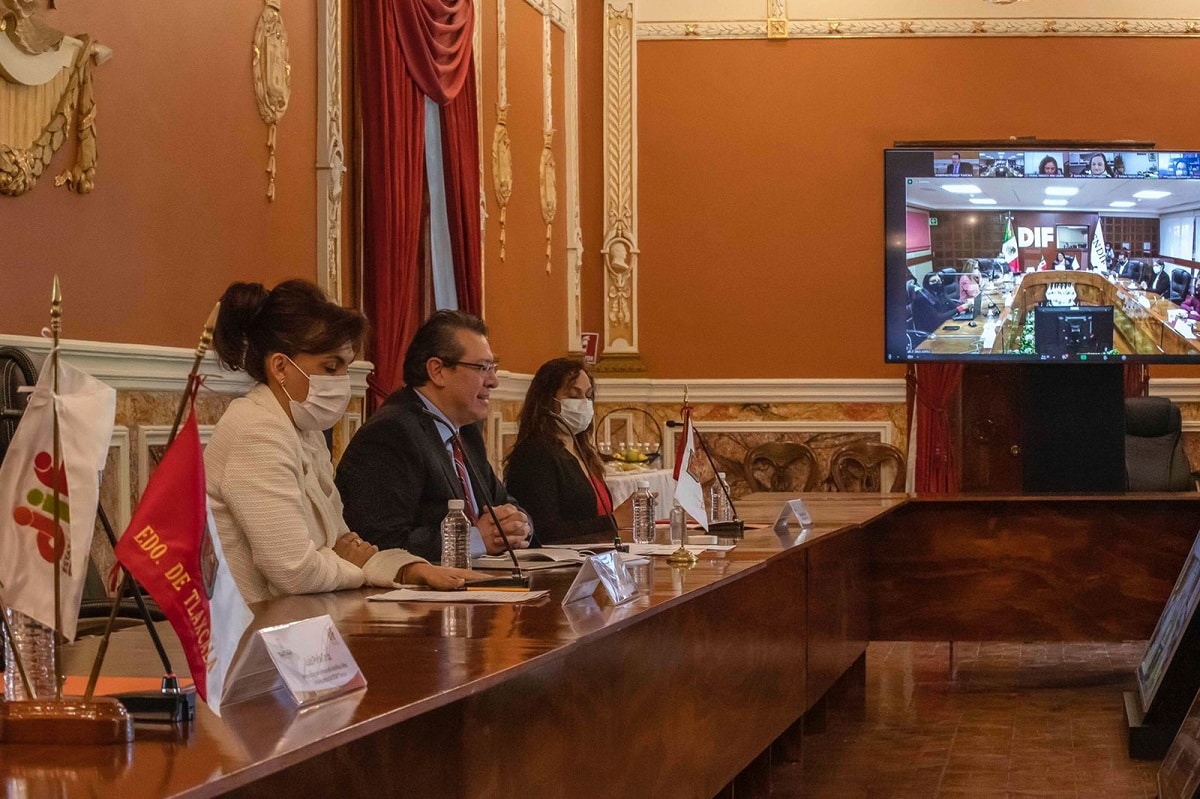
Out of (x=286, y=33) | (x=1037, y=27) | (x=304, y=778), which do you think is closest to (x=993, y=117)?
(x=1037, y=27)

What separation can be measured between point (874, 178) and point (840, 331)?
100 cm

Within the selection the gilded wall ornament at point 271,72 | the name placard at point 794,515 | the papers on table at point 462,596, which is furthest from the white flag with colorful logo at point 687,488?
the gilded wall ornament at point 271,72

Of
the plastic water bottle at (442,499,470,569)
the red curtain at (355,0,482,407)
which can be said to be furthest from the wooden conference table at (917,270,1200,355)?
the plastic water bottle at (442,499,470,569)

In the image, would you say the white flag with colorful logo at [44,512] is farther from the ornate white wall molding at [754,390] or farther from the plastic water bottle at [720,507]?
the ornate white wall molding at [754,390]

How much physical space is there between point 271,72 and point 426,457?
2.44 m

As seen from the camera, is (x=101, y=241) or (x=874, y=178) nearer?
(x=101, y=241)

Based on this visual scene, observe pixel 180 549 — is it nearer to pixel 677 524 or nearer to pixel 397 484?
pixel 397 484

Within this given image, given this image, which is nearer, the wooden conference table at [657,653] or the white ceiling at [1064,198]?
the wooden conference table at [657,653]

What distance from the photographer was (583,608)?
2.43 metres

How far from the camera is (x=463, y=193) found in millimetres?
7230

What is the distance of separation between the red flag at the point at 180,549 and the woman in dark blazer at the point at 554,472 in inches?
116

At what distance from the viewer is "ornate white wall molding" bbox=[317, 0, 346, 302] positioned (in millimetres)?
5777

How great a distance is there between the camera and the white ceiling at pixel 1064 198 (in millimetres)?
6578

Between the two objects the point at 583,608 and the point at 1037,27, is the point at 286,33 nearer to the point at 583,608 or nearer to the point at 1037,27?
the point at 583,608
